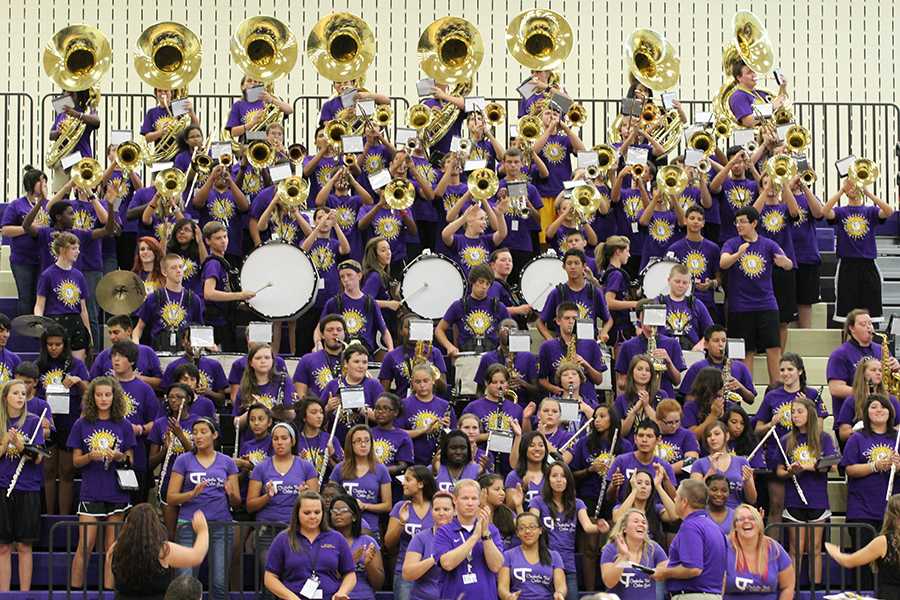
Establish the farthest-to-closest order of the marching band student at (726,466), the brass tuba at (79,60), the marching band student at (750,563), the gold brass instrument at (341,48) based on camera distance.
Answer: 1. the gold brass instrument at (341,48)
2. the brass tuba at (79,60)
3. the marching band student at (726,466)
4. the marching band student at (750,563)

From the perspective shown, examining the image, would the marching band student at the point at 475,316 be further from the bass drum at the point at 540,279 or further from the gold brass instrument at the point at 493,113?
the gold brass instrument at the point at 493,113

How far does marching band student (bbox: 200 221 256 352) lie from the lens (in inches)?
587

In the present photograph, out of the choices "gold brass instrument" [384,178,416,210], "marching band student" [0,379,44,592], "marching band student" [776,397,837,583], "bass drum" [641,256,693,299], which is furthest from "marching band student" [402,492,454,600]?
"gold brass instrument" [384,178,416,210]

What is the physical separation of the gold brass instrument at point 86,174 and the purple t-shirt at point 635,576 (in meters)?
6.18

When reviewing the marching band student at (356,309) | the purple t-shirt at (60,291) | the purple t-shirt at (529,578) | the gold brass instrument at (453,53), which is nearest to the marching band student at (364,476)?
the purple t-shirt at (529,578)

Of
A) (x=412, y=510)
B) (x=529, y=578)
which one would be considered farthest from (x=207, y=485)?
(x=529, y=578)

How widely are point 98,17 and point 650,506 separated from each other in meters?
11.2

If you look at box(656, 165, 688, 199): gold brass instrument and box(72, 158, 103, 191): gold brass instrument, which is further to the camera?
box(656, 165, 688, 199): gold brass instrument

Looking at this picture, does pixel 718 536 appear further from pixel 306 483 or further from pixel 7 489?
pixel 7 489

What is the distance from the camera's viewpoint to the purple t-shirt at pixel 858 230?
633 inches

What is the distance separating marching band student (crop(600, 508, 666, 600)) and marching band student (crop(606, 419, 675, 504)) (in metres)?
1.03

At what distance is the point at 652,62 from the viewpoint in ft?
61.0

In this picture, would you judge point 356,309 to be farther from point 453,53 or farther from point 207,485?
point 453,53

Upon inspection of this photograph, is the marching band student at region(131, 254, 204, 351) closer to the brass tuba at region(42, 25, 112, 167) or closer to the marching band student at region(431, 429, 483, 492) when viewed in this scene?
the marching band student at region(431, 429, 483, 492)
